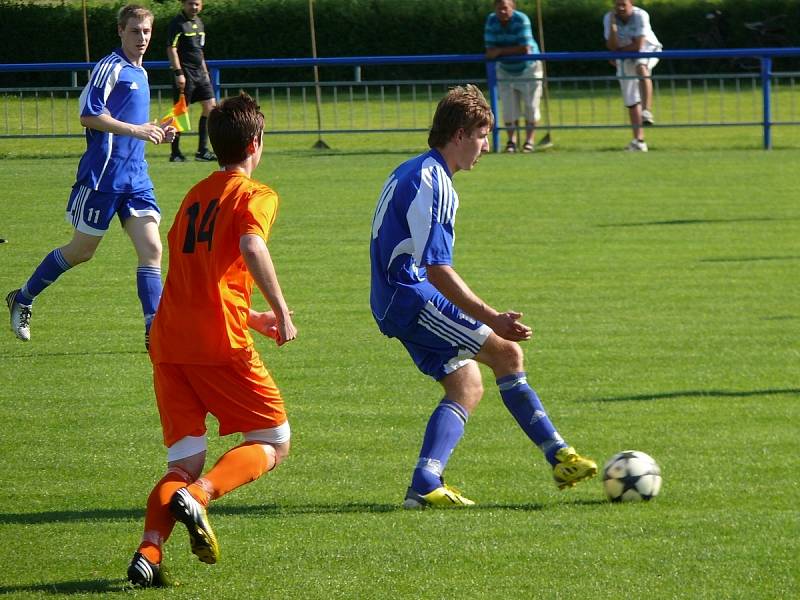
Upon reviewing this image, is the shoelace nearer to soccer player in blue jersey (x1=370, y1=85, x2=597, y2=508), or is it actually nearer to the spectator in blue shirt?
soccer player in blue jersey (x1=370, y1=85, x2=597, y2=508)

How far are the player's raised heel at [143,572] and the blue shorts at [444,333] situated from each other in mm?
1713

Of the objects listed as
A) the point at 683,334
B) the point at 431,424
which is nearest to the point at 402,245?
the point at 431,424

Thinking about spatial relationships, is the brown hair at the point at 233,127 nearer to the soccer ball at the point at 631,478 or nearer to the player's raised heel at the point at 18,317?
the soccer ball at the point at 631,478

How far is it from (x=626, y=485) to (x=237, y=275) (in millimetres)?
2086

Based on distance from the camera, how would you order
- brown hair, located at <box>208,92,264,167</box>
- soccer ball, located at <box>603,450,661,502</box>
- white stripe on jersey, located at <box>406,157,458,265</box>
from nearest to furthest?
brown hair, located at <box>208,92,264,167</box> → white stripe on jersey, located at <box>406,157,458,265</box> → soccer ball, located at <box>603,450,661,502</box>

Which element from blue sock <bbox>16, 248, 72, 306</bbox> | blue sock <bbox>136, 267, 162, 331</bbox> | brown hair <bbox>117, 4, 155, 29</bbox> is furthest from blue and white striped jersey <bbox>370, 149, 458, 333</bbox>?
blue sock <bbox>16, 248, 72, 306</bbox>

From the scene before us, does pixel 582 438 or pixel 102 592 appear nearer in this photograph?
pixel 102 592

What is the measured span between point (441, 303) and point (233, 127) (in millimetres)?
1369

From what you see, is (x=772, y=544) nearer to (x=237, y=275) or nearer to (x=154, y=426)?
(x=237, y=275)

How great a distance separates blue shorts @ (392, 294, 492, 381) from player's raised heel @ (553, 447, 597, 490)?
1.92 ft

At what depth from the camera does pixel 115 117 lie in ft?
31.8

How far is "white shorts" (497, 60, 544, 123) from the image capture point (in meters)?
20.5

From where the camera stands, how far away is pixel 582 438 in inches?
307

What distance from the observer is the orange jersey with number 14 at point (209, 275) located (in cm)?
543
